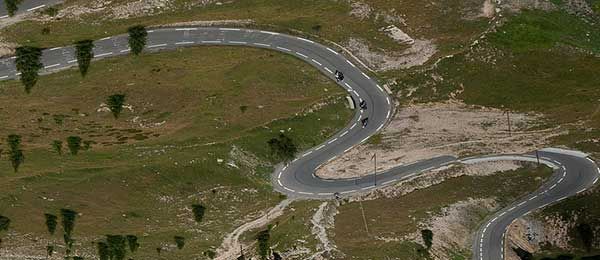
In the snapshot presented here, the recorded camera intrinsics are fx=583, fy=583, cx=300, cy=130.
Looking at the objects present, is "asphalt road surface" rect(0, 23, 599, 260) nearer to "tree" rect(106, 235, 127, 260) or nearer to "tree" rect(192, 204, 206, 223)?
"tree" rect(192, 204, 206, 223)

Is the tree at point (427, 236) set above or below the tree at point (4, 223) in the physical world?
below

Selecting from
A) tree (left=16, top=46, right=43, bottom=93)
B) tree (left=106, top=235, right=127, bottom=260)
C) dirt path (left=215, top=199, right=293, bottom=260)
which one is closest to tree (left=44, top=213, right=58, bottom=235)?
tree (left=106, top=235, right=127, bottom=260)

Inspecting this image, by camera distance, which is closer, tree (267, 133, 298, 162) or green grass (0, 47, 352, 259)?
green grass (0, 47, 352, 259)

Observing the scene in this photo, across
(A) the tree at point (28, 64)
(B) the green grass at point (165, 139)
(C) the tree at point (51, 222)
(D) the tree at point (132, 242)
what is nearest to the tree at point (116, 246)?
(D) the tree at point (132, 242)

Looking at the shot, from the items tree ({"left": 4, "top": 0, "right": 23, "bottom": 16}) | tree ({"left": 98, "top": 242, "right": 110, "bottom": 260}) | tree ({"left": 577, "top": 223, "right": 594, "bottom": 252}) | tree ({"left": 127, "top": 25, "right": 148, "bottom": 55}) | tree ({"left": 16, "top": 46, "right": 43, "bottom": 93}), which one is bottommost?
tree ({"left": 577, "top": 223, "right": 594, "bottom": 252})

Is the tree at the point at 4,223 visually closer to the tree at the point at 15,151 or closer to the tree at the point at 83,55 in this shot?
the tree at the point at 15,151

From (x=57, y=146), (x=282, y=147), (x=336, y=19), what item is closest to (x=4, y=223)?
(x=57, y=146)
